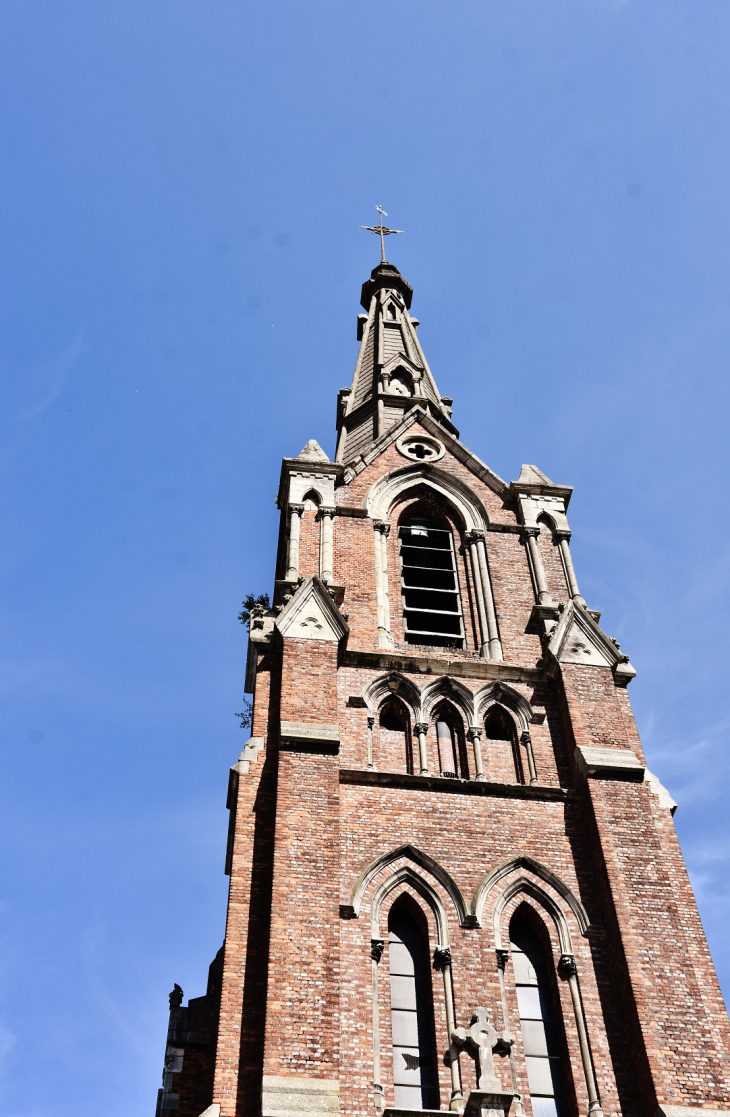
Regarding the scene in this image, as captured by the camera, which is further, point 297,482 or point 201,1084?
point 297,482

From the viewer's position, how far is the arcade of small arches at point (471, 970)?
13.7 meters

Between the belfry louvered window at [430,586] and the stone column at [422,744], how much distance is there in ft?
8.02

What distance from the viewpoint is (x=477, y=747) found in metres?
17.9

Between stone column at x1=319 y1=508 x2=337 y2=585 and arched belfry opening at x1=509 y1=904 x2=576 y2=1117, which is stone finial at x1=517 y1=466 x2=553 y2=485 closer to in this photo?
stone column at x1=319 y1=508 x2=337 y2=585

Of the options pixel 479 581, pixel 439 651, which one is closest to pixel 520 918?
pixel 439 651

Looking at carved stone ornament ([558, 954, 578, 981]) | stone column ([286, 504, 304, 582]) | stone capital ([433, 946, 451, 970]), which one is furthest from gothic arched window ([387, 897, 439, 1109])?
stone column ([286, 504, 304, 582])

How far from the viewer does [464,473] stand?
24344 millimetres

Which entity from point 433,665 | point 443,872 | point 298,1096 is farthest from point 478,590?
point 298,1096

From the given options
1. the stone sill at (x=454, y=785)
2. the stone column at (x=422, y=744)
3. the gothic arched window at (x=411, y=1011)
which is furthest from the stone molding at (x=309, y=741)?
the gothic arched window at (x=411, y=1011)

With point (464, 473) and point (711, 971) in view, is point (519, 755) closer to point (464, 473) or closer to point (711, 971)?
point (711, 971)

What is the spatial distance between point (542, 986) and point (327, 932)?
296 centimetres

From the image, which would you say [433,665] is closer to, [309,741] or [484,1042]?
[309,741]

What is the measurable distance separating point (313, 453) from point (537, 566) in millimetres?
5099

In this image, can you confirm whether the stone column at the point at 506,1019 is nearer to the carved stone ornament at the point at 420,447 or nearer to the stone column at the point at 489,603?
the stone column at the point at 489,603
